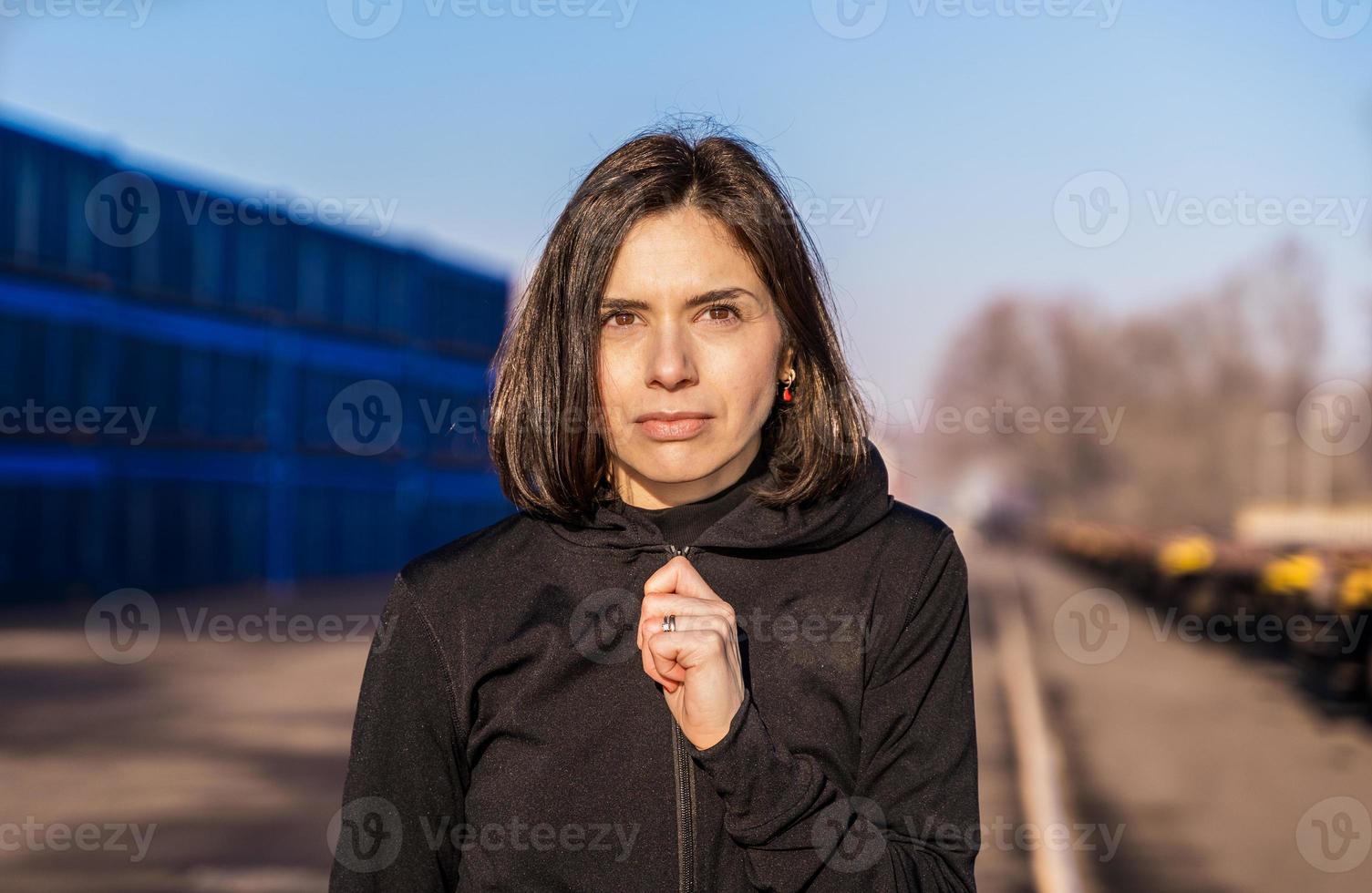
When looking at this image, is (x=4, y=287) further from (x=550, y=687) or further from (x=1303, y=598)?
(x=550, y=687)

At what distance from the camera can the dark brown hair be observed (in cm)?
230

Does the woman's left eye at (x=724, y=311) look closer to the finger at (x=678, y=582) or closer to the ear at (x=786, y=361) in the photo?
the ear at (x=786, y=361)

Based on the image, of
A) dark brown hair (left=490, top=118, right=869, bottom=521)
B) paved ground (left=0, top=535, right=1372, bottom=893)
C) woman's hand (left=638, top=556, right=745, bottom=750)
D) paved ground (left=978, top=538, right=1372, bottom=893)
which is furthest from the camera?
paved ground (left=978, top=538, right=1372, bottom=893)

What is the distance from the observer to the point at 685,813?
2.22 m

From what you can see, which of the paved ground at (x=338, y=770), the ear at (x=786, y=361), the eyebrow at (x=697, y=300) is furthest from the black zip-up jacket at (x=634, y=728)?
the paved ground at (x=338, y=770)

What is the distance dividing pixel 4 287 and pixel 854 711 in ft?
92.8

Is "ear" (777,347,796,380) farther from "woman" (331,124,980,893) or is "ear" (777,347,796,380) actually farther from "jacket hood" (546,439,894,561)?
"jacket hood" (546,439,894,561)

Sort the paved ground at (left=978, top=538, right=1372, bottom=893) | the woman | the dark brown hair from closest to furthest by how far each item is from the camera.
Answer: the woman, the dark brown hair, the paved ground at (left=978, top=538, right=1372, bottom=893)

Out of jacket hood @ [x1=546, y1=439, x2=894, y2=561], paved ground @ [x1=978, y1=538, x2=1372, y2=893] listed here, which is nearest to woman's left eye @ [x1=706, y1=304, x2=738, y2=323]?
jacket hood @ [x1=546, y1=439, x2=894, y2=561]

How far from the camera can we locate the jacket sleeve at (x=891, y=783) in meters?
2.07

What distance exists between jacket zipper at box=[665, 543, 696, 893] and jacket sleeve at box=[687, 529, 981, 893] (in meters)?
0.03

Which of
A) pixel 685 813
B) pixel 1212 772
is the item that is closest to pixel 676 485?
pixel 685 813

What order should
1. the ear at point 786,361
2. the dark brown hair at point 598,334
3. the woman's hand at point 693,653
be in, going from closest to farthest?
the woman's hand at point 693,653 < the dark brown hair at point 598,334 < the ear at point 786,361

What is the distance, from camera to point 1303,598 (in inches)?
760
